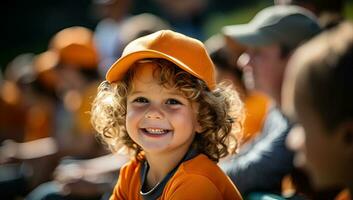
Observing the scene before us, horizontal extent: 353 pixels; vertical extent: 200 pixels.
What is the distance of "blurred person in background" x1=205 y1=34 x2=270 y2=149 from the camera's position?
4.35 metres

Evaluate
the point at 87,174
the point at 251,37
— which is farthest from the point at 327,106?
the point at 87,174

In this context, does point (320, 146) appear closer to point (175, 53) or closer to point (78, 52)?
point (175, 53)

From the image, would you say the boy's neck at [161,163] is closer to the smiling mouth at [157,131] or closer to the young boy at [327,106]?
the smiling mouth at [157,131]

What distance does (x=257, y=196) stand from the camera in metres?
3.50

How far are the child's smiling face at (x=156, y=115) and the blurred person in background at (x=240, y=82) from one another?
1.05 m

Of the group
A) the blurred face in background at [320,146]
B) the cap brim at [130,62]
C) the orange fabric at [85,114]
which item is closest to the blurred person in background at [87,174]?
the orange fabric at [85,114]

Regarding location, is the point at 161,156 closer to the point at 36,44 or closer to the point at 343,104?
the point at 343,104

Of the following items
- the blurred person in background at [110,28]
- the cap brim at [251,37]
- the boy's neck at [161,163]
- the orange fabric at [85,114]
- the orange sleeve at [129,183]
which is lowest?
the blurred person in background at [110,28]

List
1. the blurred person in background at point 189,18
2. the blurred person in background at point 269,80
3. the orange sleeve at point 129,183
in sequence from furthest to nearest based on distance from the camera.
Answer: the blurred person in background at point 189,18 < the blurred person in background at point 269,80 < the orange sleeve at point 129,183

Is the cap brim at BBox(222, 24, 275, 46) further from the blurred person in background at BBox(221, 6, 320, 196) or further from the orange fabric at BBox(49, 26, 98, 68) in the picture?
the orange fabric at BBox(49, 26, 98, 68)

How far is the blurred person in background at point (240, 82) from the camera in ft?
14.3

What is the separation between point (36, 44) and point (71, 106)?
7017 millimetres

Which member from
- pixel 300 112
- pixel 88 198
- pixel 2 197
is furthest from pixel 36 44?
pixel 300 112

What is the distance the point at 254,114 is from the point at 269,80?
50 centimetres
